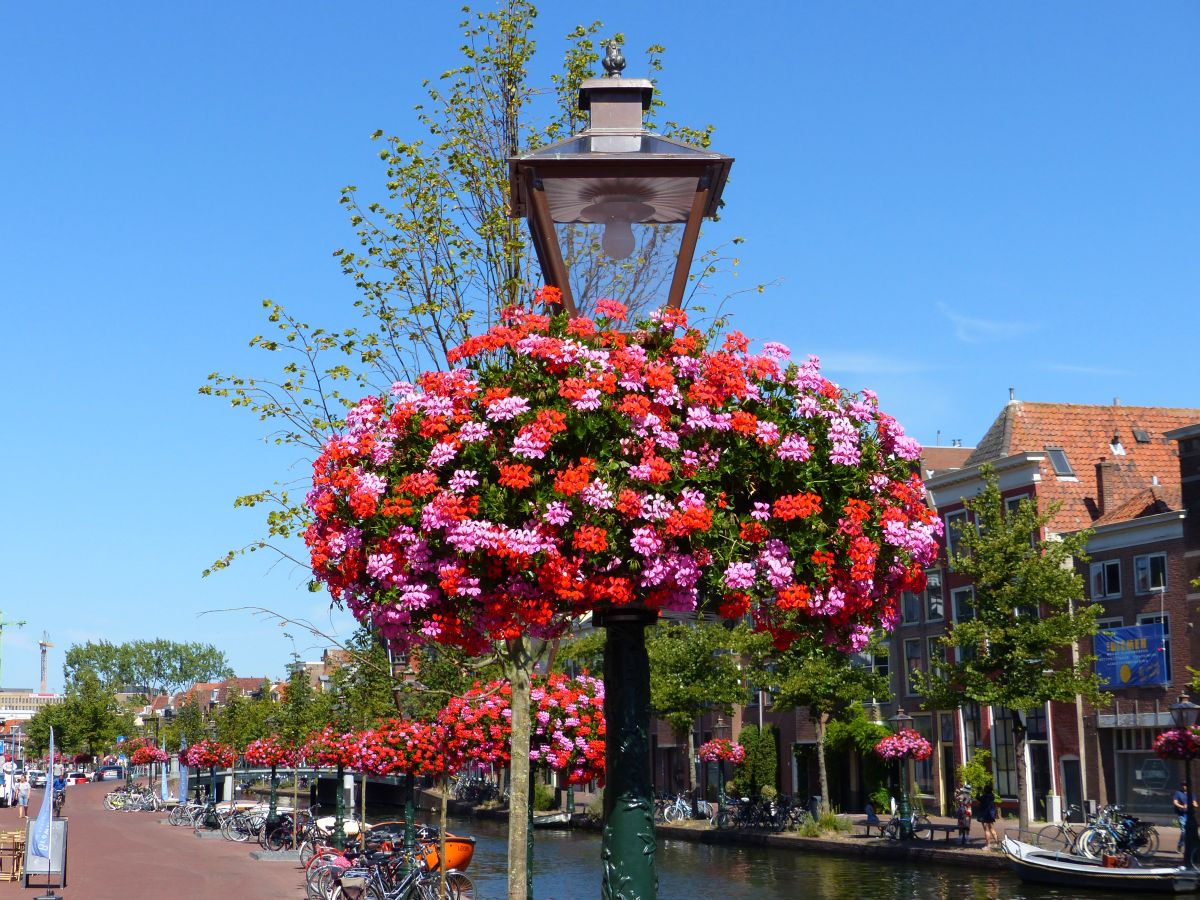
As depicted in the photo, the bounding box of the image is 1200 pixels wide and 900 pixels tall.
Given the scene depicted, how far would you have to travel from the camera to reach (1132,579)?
52.5 meters

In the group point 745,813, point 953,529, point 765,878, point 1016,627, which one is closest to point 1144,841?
point 1016,627

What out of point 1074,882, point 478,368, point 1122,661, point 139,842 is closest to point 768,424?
point 478,368

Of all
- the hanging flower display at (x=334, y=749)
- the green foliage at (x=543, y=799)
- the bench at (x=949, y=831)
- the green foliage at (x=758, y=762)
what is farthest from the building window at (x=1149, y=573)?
the green foliage at (x=543, y=799)

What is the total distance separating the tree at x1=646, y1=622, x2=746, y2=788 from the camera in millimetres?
61688

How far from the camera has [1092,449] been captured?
59.7 meters

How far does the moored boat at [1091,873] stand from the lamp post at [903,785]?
9.55 metres

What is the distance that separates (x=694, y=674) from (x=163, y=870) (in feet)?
90.7

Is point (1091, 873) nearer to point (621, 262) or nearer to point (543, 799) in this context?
point (621, 262)

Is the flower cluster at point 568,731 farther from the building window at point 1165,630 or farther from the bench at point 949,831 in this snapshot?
the building window at point 1165,630

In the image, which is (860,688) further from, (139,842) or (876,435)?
(876,435)

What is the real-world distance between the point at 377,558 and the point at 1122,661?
48489mm

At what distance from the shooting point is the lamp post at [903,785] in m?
46.1

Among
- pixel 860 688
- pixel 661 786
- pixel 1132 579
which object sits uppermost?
pixel 1132 579

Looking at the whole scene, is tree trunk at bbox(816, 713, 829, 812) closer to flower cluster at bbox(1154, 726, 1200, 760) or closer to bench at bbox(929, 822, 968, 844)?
bench at bbox(929, 822, 968, 844)
